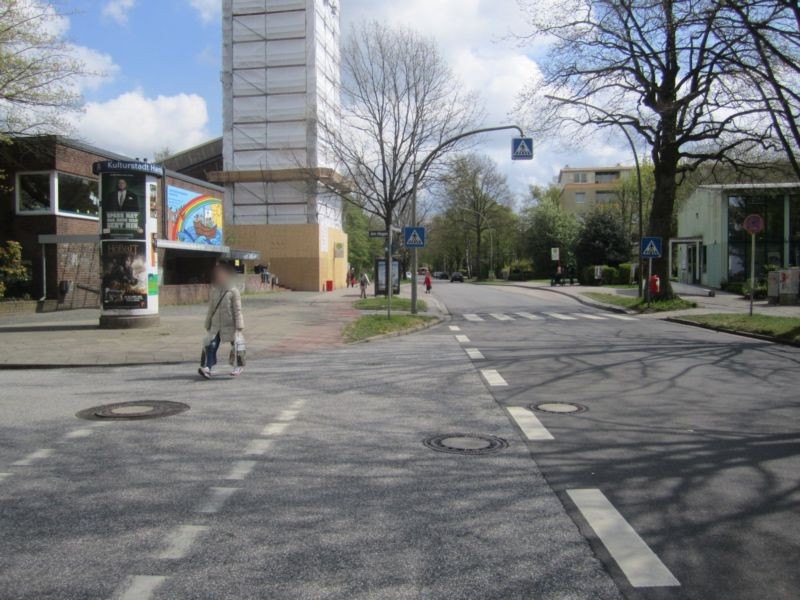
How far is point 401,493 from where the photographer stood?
184 inches

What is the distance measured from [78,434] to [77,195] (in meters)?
21.5

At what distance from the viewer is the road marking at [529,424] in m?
6.34

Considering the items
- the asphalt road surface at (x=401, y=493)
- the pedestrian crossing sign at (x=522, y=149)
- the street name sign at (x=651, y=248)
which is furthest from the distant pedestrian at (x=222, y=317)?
the street name sign at (x=651, y=248)

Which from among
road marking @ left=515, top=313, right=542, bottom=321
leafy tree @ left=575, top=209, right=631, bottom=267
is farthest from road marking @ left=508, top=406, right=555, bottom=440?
leafy tree @ left=575, top=209, right=631, bottom=267

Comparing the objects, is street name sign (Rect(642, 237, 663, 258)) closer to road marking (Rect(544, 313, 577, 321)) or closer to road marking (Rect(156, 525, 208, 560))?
road marking (Rect(544, 313, 577, 321))

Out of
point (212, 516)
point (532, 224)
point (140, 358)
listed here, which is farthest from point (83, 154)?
point (532, 224)

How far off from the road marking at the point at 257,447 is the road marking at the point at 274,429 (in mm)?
341

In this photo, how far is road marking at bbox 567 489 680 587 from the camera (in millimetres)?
3385

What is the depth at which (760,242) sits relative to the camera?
36906 millimetres

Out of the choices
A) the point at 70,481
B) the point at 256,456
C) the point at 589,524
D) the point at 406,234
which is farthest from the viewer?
the point at 406,234

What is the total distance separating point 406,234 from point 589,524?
17.4m

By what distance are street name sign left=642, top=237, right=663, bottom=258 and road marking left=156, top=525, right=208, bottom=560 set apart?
23656mm

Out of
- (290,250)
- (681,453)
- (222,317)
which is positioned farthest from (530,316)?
(290,250)

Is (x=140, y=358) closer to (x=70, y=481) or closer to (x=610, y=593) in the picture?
(x=70, y=481)
